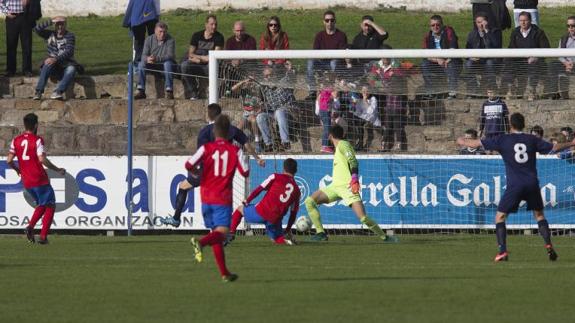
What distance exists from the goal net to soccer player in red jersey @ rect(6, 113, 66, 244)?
333 cm

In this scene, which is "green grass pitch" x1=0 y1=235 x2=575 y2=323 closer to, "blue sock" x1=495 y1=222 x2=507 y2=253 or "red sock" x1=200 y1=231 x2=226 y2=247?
"blue sock" x1=495 y1=222 x2=507 y2=253

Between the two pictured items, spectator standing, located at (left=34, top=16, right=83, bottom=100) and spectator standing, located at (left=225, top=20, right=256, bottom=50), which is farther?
spectator standing, located at (left=34, top=16, right=83, bottom=100)

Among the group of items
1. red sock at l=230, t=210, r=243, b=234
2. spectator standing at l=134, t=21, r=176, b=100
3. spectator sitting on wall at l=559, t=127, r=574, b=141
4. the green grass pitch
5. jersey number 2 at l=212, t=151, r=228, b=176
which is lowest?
the green grass pitch

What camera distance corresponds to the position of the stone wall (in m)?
22.9

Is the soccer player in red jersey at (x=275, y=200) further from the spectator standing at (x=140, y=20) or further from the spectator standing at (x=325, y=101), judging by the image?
the spectator standing at (x=140, y=20)

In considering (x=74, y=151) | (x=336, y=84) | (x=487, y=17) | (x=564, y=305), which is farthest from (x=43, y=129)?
Result: (x=564, y=305)

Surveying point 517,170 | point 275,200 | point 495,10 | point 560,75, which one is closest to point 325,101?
point 560,75

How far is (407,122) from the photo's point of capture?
899 inches

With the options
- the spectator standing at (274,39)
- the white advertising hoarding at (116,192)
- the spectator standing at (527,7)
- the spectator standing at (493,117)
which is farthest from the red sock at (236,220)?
the spectator standing at (527,7)

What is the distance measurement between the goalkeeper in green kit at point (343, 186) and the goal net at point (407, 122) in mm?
2582

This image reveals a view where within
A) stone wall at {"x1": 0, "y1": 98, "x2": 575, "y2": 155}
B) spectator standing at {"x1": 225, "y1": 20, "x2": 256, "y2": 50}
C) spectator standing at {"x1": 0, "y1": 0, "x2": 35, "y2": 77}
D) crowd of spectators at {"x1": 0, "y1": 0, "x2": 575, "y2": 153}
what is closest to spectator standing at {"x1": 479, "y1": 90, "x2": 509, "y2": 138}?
crowd of spectators at {"x1": 0, "y1": 0, "x2": 575, "y2": 153}

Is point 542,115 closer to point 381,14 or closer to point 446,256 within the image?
point 446,256

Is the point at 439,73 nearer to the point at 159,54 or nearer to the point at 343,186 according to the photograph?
the point at 343,186

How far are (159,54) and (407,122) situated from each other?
5.28 meters
